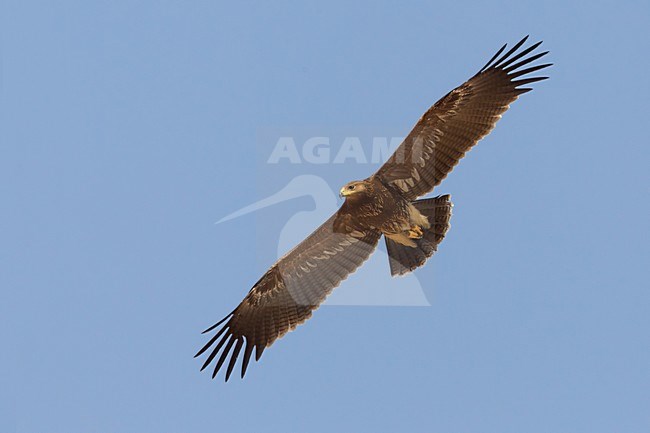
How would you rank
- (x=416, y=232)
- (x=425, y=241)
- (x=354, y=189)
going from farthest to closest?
(x=425, y=241)
(x=416, y=232)
(x=354, y=189)

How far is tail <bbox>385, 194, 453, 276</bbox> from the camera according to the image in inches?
688

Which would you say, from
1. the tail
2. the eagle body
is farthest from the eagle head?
the tail

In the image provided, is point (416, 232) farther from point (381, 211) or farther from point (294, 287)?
point (294, 287)

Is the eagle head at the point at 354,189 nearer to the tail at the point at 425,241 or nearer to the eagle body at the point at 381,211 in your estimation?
the eagle body at the point at 381,211

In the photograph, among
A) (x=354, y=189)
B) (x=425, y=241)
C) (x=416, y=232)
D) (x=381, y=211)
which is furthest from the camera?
(x=425, y=241)

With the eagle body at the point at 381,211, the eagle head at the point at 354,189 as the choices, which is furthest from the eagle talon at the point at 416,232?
the eagle head at the point at 354,189

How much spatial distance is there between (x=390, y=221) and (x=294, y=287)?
172cm

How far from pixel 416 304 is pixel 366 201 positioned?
1.68m

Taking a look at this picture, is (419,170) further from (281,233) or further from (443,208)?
(281,233)

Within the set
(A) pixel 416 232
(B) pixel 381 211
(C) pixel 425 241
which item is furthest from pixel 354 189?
(C) pixel 425 241

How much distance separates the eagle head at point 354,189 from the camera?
55.9ft

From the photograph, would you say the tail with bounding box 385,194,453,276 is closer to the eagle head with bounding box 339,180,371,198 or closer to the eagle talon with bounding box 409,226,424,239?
the eagle talon with bounding box 409,226,424,239

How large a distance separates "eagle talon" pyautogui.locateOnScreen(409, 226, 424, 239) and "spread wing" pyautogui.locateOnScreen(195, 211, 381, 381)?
21.3 inches

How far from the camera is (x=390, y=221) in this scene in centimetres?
→ 1745
